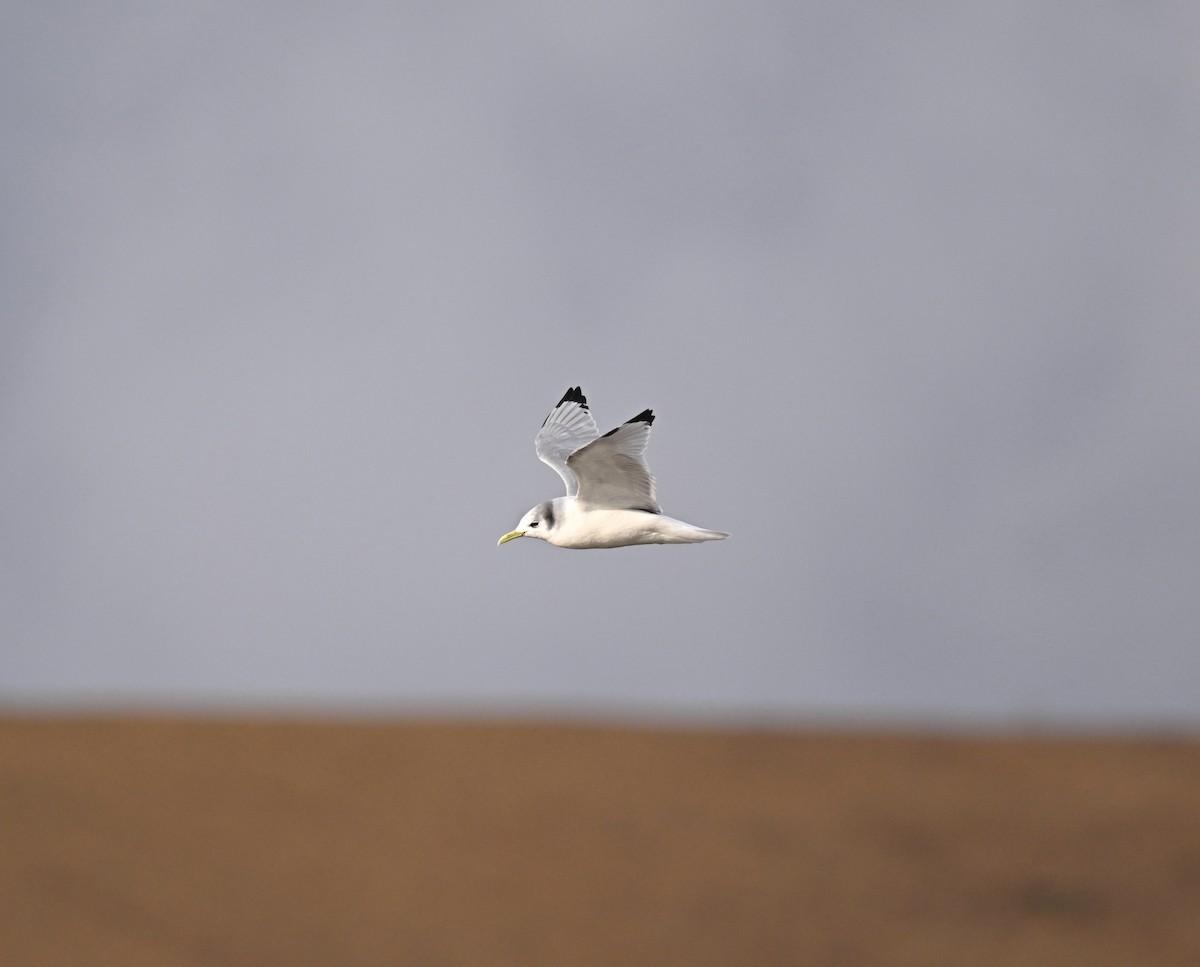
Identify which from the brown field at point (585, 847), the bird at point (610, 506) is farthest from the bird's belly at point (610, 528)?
the brown field at point (585, 847)

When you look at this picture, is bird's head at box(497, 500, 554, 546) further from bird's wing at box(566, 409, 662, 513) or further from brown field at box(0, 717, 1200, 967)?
brown field at box(0, 717, 1200, 967)

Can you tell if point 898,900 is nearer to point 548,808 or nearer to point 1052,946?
point 1052,946

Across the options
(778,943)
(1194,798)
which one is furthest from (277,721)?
(1194,798)

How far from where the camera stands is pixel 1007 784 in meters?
8.60

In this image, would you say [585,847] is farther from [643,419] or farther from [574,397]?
[574,397]

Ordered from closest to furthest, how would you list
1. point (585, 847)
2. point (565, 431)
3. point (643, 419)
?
point (585, 847) → point (643, 419) → point (565, 431)

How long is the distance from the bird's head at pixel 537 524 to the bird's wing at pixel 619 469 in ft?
1.42

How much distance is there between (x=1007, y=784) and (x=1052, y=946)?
1216 millimetres

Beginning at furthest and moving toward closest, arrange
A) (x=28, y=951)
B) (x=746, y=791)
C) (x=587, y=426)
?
(x=587, y=426)
(x=746, y=791)
(x=28, y=951)

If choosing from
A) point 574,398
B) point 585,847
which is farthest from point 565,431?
point 585,847

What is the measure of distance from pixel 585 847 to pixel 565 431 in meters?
11.4

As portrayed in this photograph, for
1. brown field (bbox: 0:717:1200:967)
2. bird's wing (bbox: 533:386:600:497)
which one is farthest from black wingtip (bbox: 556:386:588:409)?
brown field (bbox: 0:717:1200:967)

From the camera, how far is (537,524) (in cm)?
1756

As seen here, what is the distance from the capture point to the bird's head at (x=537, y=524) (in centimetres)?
1744
